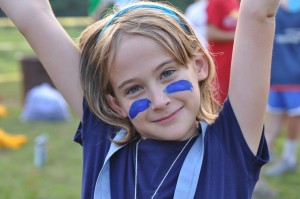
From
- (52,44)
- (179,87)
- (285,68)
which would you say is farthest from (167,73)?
(285,68)

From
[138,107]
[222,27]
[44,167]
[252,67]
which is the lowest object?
[44,167]

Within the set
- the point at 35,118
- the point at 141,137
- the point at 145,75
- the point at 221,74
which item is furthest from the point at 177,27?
the point at 35,118

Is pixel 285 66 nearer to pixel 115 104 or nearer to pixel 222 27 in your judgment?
pixel 222 27

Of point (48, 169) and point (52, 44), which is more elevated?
point (52, 44)

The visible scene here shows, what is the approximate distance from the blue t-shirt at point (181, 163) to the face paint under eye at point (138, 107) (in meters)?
0.10

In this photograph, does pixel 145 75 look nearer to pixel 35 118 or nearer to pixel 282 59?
pixel 282 59

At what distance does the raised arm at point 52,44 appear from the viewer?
5.92ft

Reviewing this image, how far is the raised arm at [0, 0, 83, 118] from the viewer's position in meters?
1.81

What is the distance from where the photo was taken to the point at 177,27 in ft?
5.47

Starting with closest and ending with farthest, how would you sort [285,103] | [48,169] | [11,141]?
[285,103] → [48,169] → [11,141]

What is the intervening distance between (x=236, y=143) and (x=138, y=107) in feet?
0.89

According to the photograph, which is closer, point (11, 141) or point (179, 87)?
point (179, 87)

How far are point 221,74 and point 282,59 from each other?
50 centimetres

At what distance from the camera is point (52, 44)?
1809 millimetres
